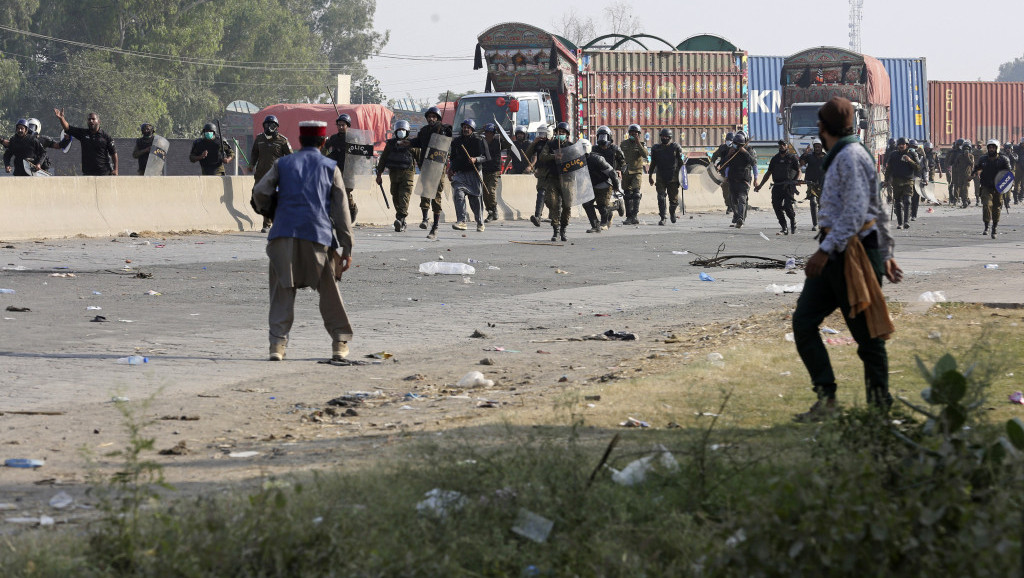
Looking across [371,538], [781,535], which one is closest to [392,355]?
[371,538]

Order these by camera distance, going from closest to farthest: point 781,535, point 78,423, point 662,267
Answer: point 781,535, point 78,423, point 662,267

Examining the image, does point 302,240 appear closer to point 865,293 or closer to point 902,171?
point 865,293

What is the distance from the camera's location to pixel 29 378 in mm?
7949

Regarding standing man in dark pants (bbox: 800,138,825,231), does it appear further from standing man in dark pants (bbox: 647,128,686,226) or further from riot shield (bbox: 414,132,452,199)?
riot shield (bbox: 414,132,452,199)

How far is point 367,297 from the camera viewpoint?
12609 mm

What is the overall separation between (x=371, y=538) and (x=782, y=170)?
19.6 meters

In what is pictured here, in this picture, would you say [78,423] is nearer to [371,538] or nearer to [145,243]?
[371,538]

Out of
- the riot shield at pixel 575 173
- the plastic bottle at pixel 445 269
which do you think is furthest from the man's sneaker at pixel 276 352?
the riot shield at pixel 575 173

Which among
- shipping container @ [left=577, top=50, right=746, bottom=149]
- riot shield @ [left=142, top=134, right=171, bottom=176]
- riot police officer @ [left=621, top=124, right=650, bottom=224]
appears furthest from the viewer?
shipping container @ [left=577, top=50, right=746, bottom=149]

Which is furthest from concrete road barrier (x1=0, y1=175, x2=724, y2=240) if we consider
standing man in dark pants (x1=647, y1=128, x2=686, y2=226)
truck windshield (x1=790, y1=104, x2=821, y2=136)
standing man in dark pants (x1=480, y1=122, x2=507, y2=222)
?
truck windshield (x1=790, y1=104, x2=821, y2=136)

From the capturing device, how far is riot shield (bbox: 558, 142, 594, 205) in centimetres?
2044

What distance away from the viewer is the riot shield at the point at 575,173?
67.1 ft

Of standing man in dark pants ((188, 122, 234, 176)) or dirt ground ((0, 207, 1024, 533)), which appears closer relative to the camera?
dirt ground ((0, 207, 1024, 533))

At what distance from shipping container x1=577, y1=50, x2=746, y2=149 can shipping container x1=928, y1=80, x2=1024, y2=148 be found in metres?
15.4
